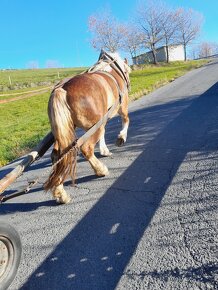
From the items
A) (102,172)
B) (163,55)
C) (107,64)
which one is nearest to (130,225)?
(102,172)

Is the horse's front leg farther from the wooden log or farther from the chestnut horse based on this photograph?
the wooden log

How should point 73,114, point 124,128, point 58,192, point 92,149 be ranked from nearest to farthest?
point 58,192 → point 73,114 → point 92,149 → point 124,128

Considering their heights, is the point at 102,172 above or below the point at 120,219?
above

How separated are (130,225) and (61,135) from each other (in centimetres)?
134

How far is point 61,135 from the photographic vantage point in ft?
11.5

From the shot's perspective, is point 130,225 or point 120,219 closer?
point 130,225

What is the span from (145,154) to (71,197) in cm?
171

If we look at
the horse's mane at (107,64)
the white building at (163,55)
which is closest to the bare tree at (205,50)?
the white building at (163,55)

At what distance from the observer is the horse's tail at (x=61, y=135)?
11.2 feet

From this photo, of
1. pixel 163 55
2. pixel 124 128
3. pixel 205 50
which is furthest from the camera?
pixel 205 50

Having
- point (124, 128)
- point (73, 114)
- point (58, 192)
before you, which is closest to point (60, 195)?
point (58, 192)

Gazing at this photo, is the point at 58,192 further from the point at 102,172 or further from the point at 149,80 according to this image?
the point at 149,80

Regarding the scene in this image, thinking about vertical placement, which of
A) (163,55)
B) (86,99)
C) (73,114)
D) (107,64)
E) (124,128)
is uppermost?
(163,55)

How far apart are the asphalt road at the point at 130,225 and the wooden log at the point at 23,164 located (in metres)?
0.70
